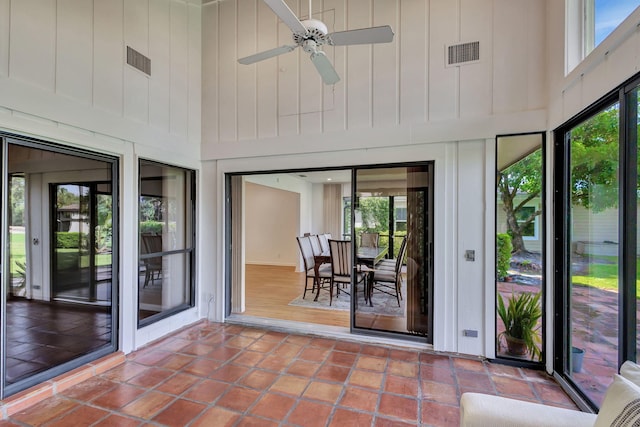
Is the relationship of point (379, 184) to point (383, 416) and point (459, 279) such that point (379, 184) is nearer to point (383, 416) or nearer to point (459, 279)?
point (459, 279)

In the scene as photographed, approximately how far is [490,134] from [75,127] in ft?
12.8

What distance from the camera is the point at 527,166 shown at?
296 cm

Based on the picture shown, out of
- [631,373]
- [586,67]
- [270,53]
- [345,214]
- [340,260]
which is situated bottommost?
[340,260]

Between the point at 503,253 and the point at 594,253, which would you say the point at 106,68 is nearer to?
the point at 503,253

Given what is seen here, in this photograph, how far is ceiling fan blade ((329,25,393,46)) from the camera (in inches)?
78.2

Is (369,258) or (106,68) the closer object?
(106,68)

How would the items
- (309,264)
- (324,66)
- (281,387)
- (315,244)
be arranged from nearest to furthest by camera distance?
(324,66), (281,387), (309,264), (315,244)

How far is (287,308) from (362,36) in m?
3.83

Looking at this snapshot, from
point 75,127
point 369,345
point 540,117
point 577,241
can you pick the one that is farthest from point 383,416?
point 75,127

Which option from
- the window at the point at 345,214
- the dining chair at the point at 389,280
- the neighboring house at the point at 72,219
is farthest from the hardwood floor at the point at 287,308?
the neighboring house at the point at 72,219

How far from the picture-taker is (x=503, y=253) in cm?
301

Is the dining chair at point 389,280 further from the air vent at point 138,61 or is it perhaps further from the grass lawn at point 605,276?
the air vent at point 138,61

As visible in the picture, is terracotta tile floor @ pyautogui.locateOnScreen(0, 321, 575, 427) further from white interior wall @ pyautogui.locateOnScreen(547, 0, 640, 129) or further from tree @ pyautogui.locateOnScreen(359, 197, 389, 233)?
white interior wall @ pyautogui.locateOnScreen(547, 0, 640, 129)

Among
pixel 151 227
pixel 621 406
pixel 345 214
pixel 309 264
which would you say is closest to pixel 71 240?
pixel 151 227
